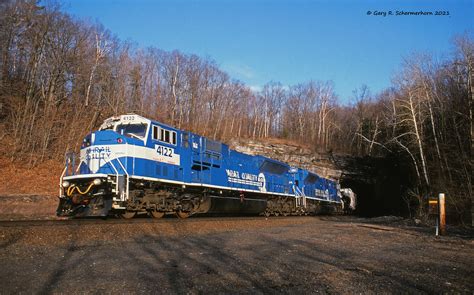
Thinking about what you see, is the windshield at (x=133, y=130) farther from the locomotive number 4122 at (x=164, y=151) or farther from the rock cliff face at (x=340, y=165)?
the rock cliff face at (x=340, y=165)

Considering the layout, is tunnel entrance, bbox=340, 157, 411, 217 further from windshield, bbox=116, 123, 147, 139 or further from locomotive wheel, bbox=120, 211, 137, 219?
locomotive wheel, bbox=120, 211, 137, 219

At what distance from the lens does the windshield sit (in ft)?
47.4

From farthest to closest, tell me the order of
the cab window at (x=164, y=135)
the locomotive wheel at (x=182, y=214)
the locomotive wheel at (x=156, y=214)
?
the locomotive wheel at (x=182, y=214)
the locomotive wheel at (x=156, y=214)
the cab window at (x=164, y=135)

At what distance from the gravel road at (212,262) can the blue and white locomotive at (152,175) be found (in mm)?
1378

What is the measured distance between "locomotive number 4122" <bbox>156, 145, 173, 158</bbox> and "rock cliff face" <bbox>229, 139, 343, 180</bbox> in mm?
30333

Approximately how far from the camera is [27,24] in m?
32.2

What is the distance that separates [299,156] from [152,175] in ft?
109

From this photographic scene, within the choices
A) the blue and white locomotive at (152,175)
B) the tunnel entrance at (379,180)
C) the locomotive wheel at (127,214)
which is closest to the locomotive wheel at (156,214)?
the blue and white locomotive at (152,175)

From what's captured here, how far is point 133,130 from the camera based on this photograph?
14.6 m

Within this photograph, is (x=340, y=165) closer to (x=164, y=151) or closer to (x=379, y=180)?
(x=379, y=180)

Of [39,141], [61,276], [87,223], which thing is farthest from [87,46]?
[61,276]

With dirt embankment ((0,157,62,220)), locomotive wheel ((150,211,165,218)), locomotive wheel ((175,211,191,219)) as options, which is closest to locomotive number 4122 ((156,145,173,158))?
locomotive wheel ((150,211,165,218))

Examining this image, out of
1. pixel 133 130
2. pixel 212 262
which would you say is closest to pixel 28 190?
pixel 133 130

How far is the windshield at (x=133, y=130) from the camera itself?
14461 millimetres
